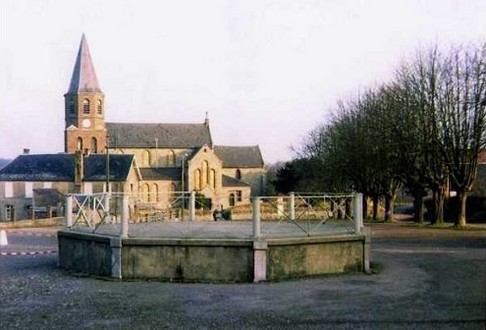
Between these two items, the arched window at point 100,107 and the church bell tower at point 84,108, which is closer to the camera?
the church bell tower at point 84,108

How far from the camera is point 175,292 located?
14.0 metres

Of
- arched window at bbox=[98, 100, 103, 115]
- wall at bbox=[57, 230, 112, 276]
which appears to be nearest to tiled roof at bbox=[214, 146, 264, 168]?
arched window at bbox=[98, 100, 103, 115]

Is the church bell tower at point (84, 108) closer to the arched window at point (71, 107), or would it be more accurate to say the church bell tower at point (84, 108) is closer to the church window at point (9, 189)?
the arched window at point (71, 107)

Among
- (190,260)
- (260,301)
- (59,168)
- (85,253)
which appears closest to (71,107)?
(59,168)

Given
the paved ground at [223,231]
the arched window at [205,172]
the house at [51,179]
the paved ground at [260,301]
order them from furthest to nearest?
the arched window at [205,172] < the house at [51,179] < the paved ground at [223,231] < the paved ground at [260,301]

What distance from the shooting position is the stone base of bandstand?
15.8 m

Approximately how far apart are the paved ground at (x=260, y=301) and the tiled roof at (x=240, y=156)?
80352mm

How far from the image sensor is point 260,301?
12.8 metres

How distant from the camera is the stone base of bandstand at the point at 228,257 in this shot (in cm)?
1576

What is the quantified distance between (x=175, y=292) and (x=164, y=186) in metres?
70.8

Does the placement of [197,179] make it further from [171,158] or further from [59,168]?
[59,168]

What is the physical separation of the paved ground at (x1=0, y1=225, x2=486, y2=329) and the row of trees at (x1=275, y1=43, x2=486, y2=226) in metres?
19.9

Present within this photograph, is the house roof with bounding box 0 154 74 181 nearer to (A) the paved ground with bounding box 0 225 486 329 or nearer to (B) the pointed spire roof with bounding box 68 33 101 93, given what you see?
(B) the pointed spire roof with bounding box 68 33 101 93

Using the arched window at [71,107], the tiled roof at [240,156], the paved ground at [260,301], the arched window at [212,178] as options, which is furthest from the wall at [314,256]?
the tiled roof at [240,156]
